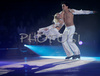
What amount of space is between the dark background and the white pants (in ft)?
3.09

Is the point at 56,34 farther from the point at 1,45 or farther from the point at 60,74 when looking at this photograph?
the point at 60,74

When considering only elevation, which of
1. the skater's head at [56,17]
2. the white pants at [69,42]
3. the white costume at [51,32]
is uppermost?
the skater's head at [56,17]

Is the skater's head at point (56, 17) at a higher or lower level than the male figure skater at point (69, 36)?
higher

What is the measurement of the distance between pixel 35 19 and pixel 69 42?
222 cm

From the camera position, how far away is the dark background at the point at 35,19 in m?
7.91

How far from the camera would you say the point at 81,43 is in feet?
26.5

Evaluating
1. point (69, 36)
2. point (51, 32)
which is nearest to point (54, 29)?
point (51, 32)

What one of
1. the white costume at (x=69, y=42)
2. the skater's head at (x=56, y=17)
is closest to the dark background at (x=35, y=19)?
the skater's head at (x=56, y=17)

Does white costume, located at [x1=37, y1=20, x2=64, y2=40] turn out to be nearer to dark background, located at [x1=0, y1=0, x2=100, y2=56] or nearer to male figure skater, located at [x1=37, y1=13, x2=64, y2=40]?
male figure skater, located at [x1=37, y1=13, x2=64, y2=40]

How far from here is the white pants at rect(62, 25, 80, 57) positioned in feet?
22.2

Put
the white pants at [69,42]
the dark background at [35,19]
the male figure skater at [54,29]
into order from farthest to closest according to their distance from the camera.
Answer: the dark background at [35,19] → the male figure skater at [54,29] → the white pants at [69,42]

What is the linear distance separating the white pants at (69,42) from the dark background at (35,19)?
94 cm

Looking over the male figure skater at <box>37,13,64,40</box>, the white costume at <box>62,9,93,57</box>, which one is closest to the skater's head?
the male figure skater at <box>37,13,64,40</box>

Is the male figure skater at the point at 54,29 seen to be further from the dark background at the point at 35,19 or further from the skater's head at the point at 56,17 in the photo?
the dark background at the point at 35,19
